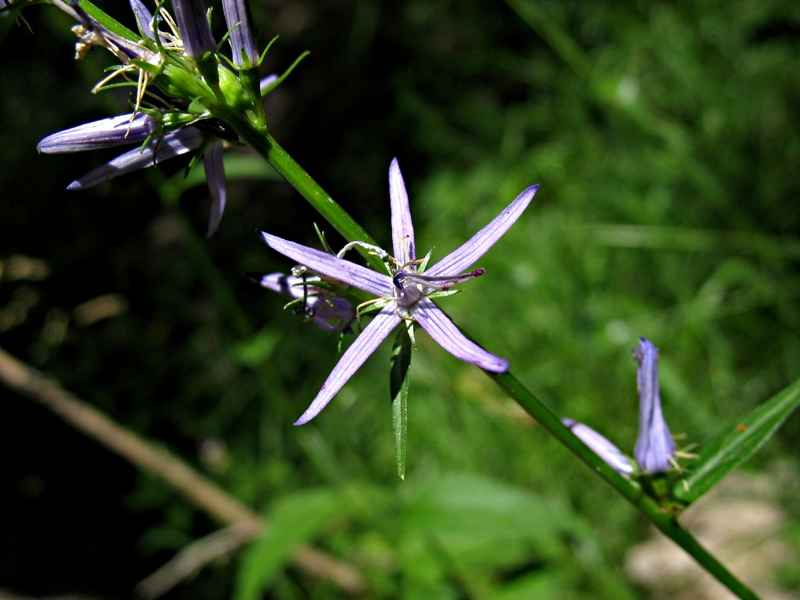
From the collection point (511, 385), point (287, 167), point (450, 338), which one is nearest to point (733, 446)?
point (511, 385)

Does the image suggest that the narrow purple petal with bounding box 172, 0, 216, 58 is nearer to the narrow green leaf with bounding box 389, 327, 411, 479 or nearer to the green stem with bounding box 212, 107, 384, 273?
the green stem with bounding box 212, 107, 384, 273

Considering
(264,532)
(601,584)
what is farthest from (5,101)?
(601,584)

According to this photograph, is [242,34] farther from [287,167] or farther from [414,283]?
[414,283]

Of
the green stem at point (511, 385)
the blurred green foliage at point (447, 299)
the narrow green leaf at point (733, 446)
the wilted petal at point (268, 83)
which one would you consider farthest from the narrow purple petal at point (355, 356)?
the blurred green foliage at point (447, 299)

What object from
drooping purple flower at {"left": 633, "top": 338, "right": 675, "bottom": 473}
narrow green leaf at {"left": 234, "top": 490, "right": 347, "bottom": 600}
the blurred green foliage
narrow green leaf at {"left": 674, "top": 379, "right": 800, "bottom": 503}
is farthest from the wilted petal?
narrow green leaf at {"left": 234, "top": 490, "right": 347, "bottom": 600}

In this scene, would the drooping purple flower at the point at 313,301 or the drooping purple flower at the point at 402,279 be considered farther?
the drooping purple flower at the point at 313,301

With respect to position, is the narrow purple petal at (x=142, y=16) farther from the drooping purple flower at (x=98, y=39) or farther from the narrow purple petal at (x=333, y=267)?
the narrow purple petal at (x=333, y=267)

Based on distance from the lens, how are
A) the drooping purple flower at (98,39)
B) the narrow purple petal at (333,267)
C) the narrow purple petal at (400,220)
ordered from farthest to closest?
the narrow purple petal at (400,220), the narrow purple petal at (333,267), the drooping purple flower at (98,39)
